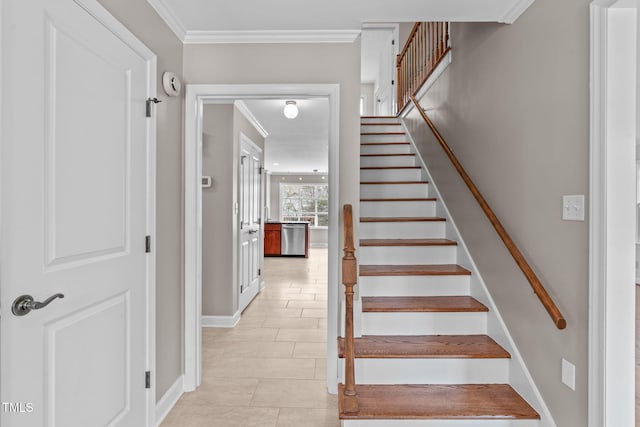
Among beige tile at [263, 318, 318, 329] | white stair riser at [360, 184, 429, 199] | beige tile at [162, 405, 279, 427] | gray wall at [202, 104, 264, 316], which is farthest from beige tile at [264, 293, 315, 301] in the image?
beige tile at [162, 405, 279, 427]

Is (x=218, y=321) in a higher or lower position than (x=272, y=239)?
lower

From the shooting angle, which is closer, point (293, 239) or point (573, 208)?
point (573, 208)

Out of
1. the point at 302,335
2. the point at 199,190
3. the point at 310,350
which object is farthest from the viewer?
the point at 302,335

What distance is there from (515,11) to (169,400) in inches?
115

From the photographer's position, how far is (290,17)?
7.18ft

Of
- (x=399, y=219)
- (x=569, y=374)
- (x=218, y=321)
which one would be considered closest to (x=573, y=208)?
(x=569, y=374)

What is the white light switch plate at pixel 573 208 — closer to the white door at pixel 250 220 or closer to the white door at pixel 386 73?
the white door at pixel 250 220

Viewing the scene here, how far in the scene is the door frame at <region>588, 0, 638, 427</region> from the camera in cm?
139

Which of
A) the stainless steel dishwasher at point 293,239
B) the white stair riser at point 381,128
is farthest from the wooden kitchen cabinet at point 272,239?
the white stair riser at point 381,128

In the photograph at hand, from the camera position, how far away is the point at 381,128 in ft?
16.7

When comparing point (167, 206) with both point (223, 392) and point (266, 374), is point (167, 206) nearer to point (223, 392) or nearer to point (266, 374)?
point (223, 392)

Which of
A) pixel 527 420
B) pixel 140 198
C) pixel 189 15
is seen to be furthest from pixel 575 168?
pixel 189 15

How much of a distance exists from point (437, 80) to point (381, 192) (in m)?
1.19

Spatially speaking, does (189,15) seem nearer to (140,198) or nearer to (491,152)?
(140,198)
